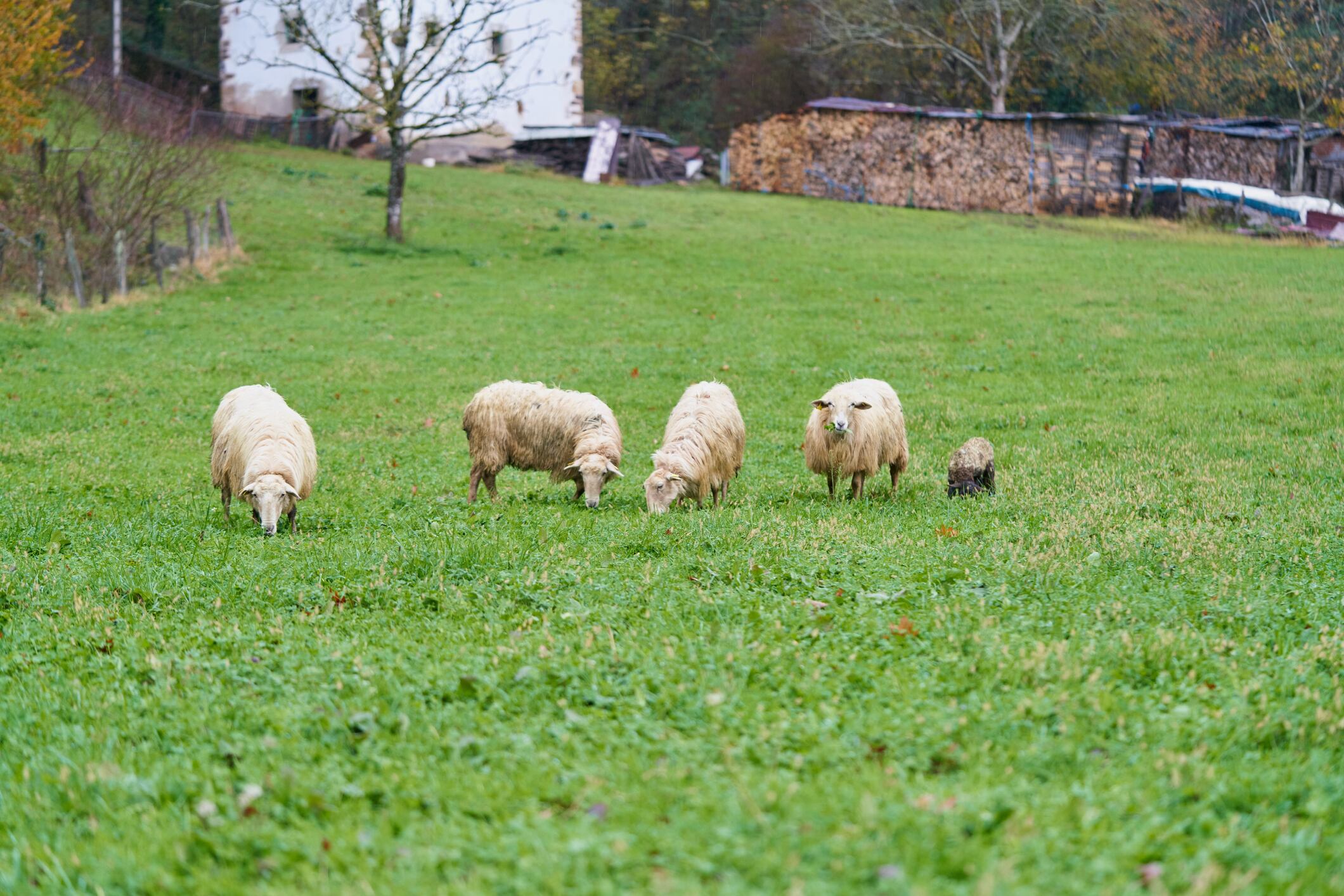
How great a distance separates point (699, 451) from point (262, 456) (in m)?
4.20

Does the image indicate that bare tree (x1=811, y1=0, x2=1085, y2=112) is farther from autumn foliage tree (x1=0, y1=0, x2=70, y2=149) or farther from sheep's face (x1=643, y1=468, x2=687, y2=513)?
sheep's face (x1=643, y1=468, x2=687, y2=513)

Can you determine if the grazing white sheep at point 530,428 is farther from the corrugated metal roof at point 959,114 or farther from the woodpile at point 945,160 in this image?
the corrugated metal roof at point 959,114

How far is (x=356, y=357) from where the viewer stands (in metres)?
21.9

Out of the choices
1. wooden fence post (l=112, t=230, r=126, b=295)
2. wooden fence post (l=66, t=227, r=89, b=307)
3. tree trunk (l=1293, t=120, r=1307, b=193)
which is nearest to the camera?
wooden fence post (l=66, t=227, r=89, b=307)

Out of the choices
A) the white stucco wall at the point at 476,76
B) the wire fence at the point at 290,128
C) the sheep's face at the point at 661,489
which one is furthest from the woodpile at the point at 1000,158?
the sheep's face at the point at 661,489

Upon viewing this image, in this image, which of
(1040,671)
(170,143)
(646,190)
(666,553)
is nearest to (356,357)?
(170,143)

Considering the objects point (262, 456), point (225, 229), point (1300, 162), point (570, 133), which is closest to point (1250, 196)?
point (1300, 162)

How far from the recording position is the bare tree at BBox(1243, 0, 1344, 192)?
143 ft

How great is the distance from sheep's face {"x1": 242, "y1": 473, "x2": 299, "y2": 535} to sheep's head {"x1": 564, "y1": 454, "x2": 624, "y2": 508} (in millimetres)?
2778

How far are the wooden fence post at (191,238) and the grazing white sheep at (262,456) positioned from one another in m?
18.2

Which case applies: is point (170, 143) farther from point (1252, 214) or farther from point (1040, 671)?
point (1252, 214)

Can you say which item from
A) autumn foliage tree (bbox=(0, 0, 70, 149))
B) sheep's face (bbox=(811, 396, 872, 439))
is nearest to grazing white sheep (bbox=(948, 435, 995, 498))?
sheep's face (bbox=(811, 396, 872, 439))

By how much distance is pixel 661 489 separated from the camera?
11.1m

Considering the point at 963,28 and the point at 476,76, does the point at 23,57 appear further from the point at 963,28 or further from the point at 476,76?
the point at 963,28
